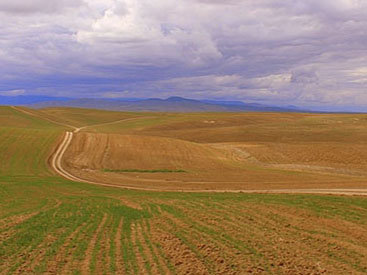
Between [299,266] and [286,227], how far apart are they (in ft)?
13.2

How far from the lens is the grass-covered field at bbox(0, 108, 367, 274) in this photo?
435 inches

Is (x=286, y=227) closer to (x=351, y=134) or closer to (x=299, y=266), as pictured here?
(x=299, y=266)

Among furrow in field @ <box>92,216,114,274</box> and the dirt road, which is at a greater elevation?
furrow in field @ <box>92,216,114,274</box>

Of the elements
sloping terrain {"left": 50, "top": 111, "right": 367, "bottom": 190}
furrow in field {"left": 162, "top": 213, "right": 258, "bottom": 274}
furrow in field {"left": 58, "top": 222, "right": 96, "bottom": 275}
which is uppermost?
furrow in field {"left": 162, "top": 213, "right": 258, "bottom": 274}

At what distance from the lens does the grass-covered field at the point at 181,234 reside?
1105 cm

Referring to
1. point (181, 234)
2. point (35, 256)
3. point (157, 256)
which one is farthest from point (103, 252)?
point (181, 234)

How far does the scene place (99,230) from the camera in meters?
15.1

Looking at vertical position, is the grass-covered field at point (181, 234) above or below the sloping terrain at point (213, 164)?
above

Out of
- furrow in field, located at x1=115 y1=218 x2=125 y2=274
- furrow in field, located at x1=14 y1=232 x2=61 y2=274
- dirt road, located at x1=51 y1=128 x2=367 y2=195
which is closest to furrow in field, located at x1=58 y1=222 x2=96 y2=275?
furrow in field, located at x1=14 y1=232 x2=61 y2=274

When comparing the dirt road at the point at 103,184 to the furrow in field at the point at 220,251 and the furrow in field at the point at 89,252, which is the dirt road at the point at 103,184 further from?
the furrow in field at the point at 89,252

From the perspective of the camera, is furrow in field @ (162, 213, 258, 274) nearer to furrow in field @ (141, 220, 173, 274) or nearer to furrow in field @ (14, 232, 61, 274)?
furrow in field @ (141, 220, 173, 274)

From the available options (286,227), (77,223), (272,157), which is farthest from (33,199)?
(272,157)

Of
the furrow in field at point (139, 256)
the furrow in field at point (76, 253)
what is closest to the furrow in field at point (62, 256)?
the furrow in field at point (76, 253)

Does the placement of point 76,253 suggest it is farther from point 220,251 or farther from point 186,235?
point 220,251
